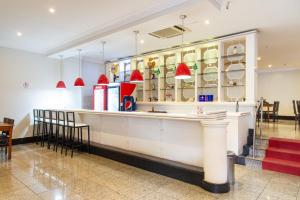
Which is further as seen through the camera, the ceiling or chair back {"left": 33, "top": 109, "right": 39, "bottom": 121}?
chair back {"left": 33, "top": 109, "right": 39, "bottom": 121}

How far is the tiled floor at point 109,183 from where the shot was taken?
9.61 ft

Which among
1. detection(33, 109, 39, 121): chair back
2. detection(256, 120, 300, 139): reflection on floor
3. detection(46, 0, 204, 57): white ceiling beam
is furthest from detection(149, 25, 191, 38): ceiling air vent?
detection(33, 109, 39, 121): chair back

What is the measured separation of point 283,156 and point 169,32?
3670mm

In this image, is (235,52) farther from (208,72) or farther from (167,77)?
(167,77)

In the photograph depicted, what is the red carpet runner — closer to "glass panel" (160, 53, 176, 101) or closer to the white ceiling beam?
"glass panel" (160, 53, 176, 101)

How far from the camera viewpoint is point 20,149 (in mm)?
5758

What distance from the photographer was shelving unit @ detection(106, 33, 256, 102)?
209 inches

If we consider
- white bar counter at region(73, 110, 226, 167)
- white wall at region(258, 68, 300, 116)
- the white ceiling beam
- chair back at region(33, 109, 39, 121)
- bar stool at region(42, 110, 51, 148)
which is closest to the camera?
white bar counter at region(73, 110, 226, 167)

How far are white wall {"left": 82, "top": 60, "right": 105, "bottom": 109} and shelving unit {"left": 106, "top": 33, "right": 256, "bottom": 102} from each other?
1759 millimetres

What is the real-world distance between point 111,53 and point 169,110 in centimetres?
282

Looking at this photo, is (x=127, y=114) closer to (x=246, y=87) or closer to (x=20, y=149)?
(x=246, y=87)

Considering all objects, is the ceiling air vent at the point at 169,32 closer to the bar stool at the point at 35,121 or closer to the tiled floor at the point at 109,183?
the tiled floor at the point at 109,183

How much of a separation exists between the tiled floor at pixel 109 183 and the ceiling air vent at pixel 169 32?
308 cm

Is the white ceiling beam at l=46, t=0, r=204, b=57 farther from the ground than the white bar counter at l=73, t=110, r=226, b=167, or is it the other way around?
the white ceiling beam at l=46, t=0, r=204, b=57
